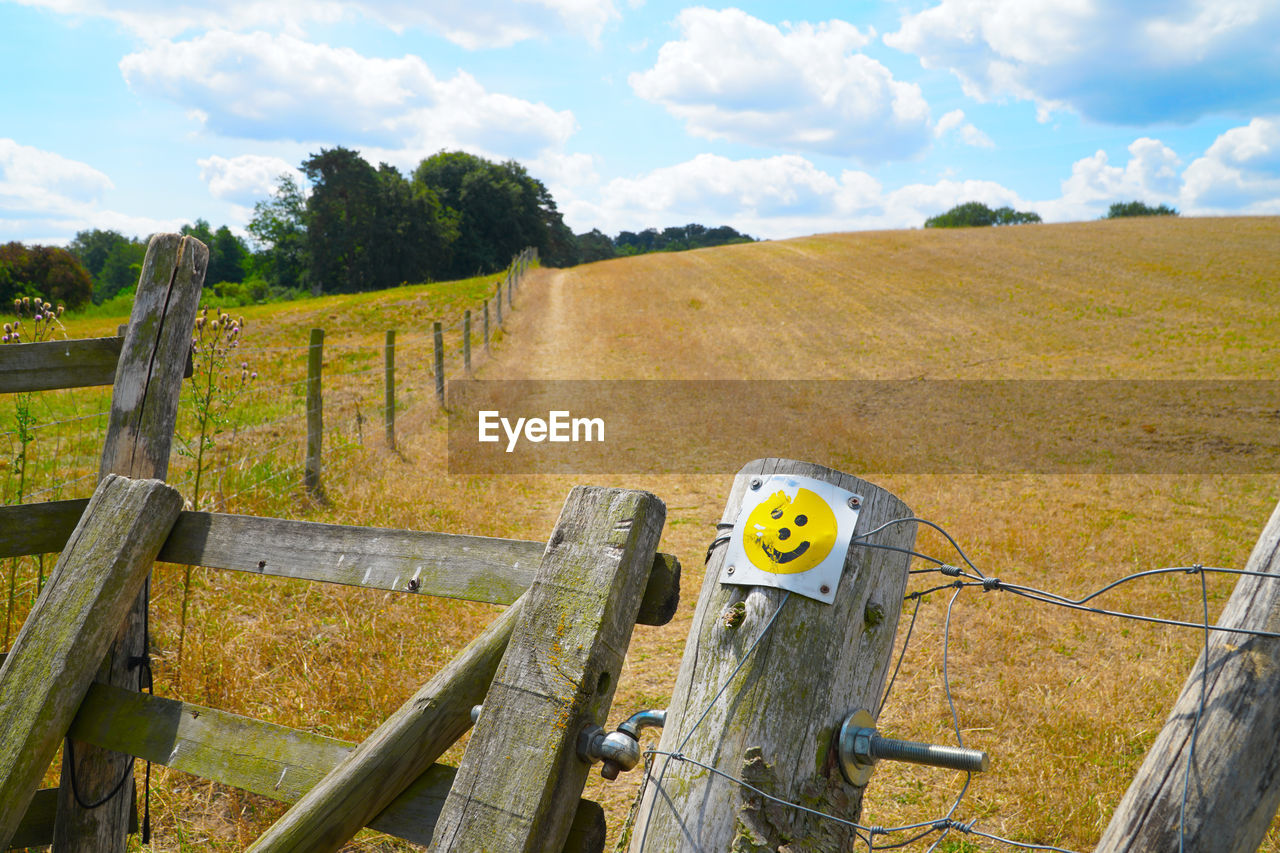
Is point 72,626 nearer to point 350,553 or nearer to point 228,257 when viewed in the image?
point 350,553

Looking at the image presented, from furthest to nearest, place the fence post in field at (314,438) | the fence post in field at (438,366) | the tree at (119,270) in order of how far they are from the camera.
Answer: the tree at (119,270) → the fence post in field at (438,366) → the fence post in field at (314,438)

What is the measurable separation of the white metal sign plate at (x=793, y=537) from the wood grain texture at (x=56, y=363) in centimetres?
238

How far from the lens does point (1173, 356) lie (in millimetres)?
18344

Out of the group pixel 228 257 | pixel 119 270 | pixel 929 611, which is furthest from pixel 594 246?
pixel 929 611

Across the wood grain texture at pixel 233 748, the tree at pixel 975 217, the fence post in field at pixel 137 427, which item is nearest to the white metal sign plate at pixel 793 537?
the wood grain texture at pixel 233 748

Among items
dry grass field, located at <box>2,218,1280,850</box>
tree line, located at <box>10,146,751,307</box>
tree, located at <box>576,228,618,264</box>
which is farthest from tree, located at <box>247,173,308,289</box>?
dry grass field, located at <box>2,218,1280,850</box>

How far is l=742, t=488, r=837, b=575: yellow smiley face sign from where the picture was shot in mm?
1393

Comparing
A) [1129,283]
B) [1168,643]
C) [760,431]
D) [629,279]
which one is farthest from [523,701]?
[629,279]

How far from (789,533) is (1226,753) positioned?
779 mm

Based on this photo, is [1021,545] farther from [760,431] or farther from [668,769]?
[668,769]

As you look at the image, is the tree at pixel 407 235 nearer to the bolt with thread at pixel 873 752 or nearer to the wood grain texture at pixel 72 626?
the wood grain texture at pixel 72 626

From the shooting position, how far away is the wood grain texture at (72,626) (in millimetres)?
2078

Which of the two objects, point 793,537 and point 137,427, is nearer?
point 793,537

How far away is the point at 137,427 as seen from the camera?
8.57 ft
